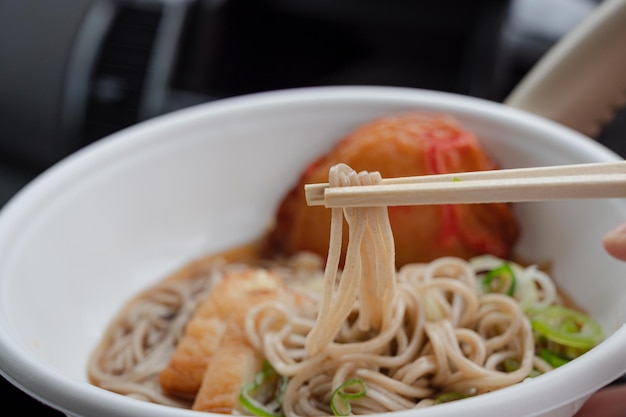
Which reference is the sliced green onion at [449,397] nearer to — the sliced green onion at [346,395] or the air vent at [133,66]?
the sliced green onion at [346,395]

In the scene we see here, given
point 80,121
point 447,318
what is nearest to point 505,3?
point 80,121

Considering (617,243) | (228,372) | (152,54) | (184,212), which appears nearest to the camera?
(617,243)

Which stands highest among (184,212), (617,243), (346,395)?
(617,243)

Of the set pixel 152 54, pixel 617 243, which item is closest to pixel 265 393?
pixel 617 243

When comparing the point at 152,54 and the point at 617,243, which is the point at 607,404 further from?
the point at 152,54

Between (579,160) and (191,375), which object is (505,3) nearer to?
(579,160)

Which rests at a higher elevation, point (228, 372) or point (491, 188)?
point (491, 188)

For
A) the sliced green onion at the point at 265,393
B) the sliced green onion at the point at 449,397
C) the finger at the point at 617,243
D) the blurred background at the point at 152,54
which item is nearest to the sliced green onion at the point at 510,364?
the sliced green onion at the point at 449,397
